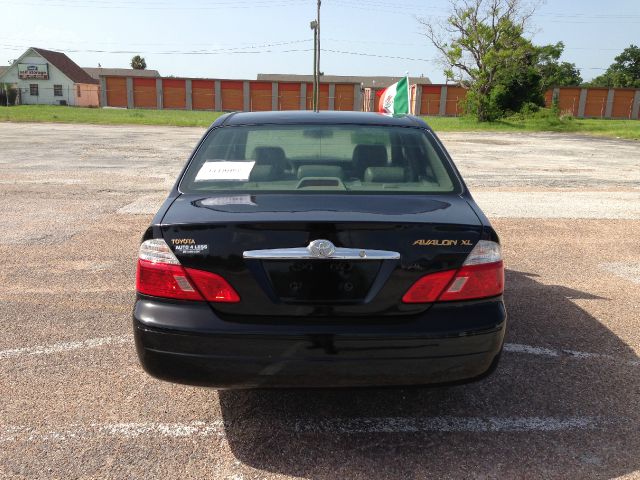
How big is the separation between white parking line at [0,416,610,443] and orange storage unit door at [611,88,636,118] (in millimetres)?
75050

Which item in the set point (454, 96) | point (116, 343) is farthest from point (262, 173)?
point (454, 96)

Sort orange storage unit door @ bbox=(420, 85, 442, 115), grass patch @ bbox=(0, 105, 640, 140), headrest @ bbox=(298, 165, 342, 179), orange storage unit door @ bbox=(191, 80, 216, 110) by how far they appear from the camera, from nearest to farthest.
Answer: headrest @ bbox=(298, 165, 342, 179) < grass patch @ bbox=(0, 105, 640, 140) < orange storage unit door @ bbox=(420, 85, 442, 115) < orange storage unit door @ bbox=(191, 80, 216, 110)

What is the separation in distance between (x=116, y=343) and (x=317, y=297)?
2.09 meters

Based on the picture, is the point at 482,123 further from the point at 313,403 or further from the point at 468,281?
the point at 468,281

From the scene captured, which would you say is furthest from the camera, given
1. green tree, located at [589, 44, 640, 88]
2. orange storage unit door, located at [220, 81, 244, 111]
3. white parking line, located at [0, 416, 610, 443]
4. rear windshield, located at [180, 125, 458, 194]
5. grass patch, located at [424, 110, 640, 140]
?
green tree, located at [589, 44, 640, 88]

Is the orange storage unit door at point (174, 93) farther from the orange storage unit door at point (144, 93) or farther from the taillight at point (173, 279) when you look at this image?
the taillight at point (173, 279)

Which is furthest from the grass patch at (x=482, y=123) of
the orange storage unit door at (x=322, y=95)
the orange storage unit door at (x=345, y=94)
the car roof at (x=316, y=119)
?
the car roof at (x=316, y=119)

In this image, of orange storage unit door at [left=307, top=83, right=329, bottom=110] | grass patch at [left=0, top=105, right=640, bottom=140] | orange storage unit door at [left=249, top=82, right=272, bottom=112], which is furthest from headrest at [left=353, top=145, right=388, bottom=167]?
orange storage unit door at [left=249, top=82, right=272, bottom=112]

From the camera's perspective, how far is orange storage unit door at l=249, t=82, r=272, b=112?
6875cm

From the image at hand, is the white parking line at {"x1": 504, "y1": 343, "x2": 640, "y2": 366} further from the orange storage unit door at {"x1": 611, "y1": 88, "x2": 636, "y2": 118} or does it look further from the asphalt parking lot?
the orange storage unit door at {"x1": 611, "y1": 88, "x2": 636, "y2": 118}

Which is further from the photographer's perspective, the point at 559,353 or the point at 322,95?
the point at 322,95

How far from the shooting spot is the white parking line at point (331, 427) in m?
2.91

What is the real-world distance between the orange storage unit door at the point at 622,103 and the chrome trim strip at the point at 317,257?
2980 inches

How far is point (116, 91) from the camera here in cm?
6931
